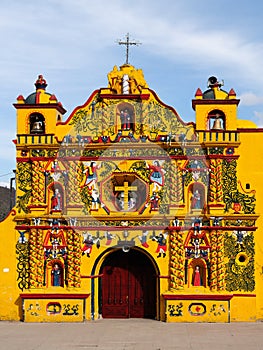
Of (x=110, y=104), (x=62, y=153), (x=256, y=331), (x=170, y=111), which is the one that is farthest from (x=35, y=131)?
(x=256, y=331)

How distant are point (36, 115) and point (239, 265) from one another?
9.44 meters

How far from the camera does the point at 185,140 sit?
2444cm

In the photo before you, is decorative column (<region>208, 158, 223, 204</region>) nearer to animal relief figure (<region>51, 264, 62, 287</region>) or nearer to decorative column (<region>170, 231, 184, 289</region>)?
decorative column (<region>170, 231, 184, 289</region>)

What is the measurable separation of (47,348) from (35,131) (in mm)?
8983

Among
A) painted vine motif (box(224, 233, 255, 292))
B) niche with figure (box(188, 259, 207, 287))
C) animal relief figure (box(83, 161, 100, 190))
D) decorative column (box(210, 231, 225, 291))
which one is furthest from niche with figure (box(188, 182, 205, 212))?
animal relief figure (box(83, 161, 100, 190))

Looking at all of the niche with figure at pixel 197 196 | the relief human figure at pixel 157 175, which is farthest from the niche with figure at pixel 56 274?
the niche with figure at pixel 197 196

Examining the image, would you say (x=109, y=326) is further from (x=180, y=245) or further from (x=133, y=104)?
(x=133, y=104)

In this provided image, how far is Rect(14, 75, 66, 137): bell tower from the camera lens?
81.7ft

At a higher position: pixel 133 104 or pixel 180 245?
pixel 133 104

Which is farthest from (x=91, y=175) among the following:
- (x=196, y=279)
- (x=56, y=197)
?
(x=196, y=279)

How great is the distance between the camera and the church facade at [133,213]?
78.4ft

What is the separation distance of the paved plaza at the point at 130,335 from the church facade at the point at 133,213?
82 cm

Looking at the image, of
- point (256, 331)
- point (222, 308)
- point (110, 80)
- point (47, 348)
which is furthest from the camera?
point (110, 80)

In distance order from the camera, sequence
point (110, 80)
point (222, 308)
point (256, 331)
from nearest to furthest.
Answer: point (256, 331)
point (222, 308)
point (110, 80)
